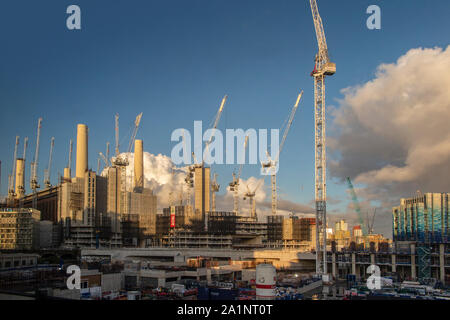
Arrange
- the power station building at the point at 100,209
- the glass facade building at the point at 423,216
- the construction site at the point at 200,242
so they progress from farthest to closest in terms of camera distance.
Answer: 1. the power station building at the point at 100,209
2. the glass facade building at the point at 423,216
3. the construction site at the point at 200,242

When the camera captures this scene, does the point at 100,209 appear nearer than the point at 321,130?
No

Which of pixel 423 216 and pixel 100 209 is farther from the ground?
pixel 100 209

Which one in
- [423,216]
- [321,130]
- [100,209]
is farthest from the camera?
[100,209]

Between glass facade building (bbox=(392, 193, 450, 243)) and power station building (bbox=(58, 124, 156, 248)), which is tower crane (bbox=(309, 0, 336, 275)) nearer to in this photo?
glass facade building (bbox=(392, 193, 450, 243))

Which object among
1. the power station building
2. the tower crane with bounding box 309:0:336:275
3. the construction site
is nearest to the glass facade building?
the construction site

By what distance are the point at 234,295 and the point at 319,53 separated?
132ft

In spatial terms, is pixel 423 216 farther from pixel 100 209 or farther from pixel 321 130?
pixel 100 209

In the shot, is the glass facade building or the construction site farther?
the glass facade building

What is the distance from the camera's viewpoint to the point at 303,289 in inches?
2032

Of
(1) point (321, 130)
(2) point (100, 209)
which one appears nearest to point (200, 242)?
(2) point (100, 209)

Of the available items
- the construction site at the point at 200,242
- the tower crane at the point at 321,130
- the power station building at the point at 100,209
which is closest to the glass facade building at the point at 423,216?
the construction site at the point at 200,242

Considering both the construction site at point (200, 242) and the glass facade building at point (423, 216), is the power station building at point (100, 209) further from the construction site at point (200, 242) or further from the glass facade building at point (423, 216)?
the glass facade building at point (423, 216)
